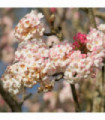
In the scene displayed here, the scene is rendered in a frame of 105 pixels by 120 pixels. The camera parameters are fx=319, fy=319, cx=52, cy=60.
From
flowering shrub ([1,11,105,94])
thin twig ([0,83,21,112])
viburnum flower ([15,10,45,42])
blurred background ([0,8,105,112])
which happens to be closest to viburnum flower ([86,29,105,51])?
flowering shrub ([1,11,105,94])

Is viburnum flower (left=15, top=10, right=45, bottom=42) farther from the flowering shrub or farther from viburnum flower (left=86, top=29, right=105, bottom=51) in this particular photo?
viburnum flower (left=86, top=29, right=105, bottom=51)

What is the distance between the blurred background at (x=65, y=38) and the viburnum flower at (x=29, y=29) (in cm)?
78

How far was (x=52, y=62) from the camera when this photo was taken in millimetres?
1026

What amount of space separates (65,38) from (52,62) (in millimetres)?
1206

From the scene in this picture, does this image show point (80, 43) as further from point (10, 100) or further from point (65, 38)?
point (65, 38)

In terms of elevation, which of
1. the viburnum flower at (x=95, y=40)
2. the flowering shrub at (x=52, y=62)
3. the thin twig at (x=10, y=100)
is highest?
the viburnum flower at (x=95, y=40)

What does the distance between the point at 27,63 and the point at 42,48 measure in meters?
0.07

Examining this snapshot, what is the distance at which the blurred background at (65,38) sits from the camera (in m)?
2.14

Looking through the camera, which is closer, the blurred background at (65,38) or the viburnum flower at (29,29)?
the viburnum flower at (29,29)

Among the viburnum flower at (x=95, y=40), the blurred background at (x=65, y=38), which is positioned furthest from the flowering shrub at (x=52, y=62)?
the blurred background at (x=65, y=38)

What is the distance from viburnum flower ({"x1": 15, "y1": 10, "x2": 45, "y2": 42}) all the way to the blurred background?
0.78 meters

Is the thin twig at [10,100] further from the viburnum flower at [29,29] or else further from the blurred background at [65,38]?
the blurred background at [65,38]
